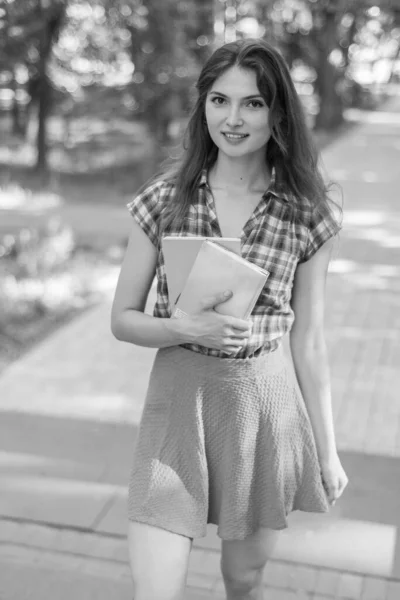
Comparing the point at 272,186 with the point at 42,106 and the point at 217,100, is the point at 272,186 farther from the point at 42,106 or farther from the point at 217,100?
the point at 42,106

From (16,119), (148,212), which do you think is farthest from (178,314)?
(16,119)

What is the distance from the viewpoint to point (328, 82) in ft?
75.6

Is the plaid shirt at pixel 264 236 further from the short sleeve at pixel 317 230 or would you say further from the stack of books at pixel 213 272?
the stack of books at pixel 213 272

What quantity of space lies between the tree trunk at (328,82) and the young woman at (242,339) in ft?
67.7

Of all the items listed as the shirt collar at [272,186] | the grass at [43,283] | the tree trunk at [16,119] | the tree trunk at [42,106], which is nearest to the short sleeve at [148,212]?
the shirt collar at [272,186]

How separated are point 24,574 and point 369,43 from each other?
29762mm

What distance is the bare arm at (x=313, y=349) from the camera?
2406 mm

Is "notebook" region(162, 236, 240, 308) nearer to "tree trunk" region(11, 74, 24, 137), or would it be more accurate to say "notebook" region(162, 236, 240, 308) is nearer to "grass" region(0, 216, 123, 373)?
"grass" region(0, 216, 123, 373)

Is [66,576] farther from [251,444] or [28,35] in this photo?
[28,35]

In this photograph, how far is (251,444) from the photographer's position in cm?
231

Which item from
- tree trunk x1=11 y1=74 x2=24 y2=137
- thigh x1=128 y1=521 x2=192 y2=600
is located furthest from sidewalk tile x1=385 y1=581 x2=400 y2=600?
tree trunk x1=11 y1=74 x2=24 y2=137

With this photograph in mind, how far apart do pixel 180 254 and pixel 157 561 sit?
2.39 feet

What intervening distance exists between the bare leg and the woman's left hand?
0.19m

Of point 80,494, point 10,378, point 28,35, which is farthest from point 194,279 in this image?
point 28,35
